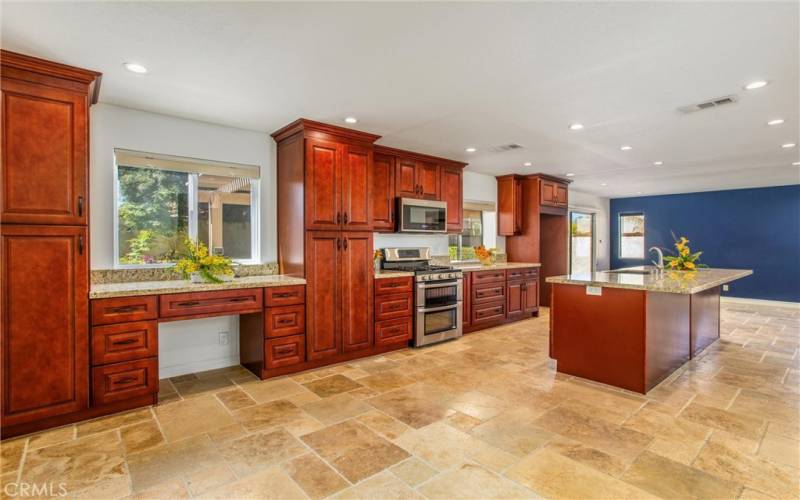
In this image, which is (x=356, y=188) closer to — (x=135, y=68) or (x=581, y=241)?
(x=135, y=68)

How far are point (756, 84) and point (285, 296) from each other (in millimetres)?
3985

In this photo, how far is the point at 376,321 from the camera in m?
4.27

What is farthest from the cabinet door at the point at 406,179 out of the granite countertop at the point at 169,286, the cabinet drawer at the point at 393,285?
the granite countertop at the point at 169,286

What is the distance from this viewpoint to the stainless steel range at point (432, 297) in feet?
15.0

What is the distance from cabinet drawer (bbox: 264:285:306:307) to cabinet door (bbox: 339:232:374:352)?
1.41 ft

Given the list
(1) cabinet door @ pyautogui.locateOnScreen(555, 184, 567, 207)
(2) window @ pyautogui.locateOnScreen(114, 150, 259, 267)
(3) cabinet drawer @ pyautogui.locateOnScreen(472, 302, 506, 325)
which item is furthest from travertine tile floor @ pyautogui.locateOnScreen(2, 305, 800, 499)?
(1) cabinet door @ pyautogui.locateOnScreen(555, 184, 567, 207)

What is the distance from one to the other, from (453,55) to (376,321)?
108 inches

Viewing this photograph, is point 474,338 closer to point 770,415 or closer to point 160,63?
point 770,415

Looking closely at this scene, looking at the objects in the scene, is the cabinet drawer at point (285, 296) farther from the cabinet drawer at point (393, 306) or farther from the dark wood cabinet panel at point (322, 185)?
the cabinet drawer at point (393, 306)

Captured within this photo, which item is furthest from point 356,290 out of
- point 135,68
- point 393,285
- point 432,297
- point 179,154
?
point 135,68

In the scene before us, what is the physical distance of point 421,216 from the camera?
201 inches

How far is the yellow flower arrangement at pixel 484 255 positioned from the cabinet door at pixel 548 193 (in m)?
1.27

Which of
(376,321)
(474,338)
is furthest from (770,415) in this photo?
(376,321)

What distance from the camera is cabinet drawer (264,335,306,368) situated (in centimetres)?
352
